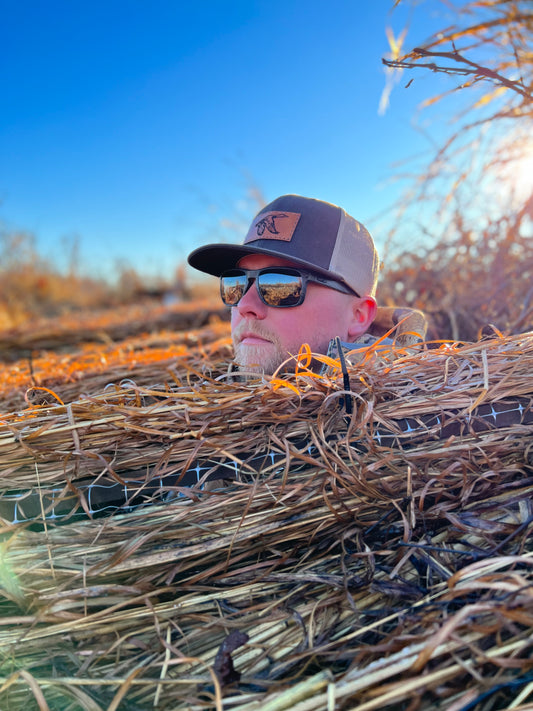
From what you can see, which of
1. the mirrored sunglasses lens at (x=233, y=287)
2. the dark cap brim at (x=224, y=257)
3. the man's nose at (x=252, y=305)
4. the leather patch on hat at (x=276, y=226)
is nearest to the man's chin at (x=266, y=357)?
the man's nose at (x=252, y=305)

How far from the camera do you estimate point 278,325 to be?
1.89 m

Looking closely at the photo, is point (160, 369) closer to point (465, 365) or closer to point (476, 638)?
point (465, 365)

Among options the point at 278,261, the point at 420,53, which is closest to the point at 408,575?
the point at 278,261

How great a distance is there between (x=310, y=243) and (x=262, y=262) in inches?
9.2

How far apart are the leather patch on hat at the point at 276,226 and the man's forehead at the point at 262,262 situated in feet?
0.34

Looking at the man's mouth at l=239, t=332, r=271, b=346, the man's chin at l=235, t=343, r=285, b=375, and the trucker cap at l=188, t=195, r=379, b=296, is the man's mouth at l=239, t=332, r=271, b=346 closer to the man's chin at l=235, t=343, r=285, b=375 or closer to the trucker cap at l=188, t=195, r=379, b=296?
the man's chin at l=235, t=343, r=285, b=375

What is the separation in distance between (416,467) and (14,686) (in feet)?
3.82

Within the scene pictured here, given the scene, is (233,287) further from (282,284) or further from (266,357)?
(266,357)

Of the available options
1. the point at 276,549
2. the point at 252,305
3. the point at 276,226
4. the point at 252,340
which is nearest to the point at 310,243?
the point at 276,226

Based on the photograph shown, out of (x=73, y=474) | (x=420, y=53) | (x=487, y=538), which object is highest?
(x=420, y=53)

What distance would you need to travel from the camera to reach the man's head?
1885 mm

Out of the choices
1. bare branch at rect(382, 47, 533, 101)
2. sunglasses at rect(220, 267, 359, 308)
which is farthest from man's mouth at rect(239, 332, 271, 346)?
bare branch at rect(382, 47, 533, 101)

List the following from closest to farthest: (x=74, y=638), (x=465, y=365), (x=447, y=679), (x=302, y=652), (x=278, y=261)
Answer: (x=447, y=679)
(x=302, y=652)
(x=74, y=638)
(x=465, y=365)
(x=278, y=261)

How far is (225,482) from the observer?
1.26m
